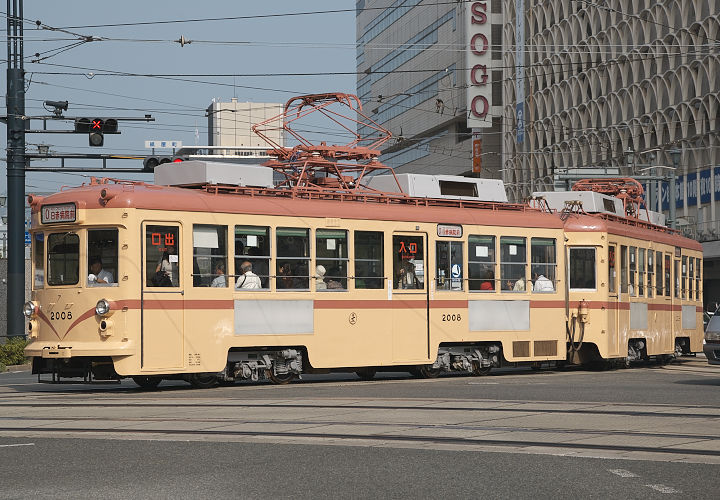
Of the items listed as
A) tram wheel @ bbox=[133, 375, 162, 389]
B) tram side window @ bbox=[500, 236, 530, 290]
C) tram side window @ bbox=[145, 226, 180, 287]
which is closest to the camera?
tram side window @ bbox=[145, 226, 180, 287]

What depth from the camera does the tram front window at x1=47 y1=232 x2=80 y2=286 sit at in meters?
16.7

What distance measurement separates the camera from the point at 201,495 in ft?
25.7

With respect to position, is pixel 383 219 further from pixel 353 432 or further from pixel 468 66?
pixel 468 66

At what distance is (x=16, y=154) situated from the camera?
30328 millimetres

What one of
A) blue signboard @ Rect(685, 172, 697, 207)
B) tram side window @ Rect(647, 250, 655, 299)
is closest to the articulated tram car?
tram side window @ Rect(647, 250, 655, 299)

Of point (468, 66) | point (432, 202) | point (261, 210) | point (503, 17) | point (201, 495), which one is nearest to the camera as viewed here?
point (201, 495)

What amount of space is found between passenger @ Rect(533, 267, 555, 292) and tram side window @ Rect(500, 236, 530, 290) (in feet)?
0.91

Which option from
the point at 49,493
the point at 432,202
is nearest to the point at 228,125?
the point at 432,202

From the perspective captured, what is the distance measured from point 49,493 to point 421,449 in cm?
330

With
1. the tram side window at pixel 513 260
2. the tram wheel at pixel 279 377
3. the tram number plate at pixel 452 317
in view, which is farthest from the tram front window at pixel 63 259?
the tram side window at pixel 513 260

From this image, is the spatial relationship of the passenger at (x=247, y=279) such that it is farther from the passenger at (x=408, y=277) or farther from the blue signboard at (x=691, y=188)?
the blue signboard at (x=691, y=188)

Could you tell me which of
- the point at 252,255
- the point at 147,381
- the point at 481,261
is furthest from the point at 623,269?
the point at 147,381

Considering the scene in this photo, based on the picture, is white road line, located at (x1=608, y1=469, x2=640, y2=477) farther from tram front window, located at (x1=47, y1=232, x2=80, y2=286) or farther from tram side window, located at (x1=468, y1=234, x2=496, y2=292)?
tram side window, located at (x1=468, y1=234, x2=496, y2=292)

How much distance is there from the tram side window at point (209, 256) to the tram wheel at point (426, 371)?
445 cm
